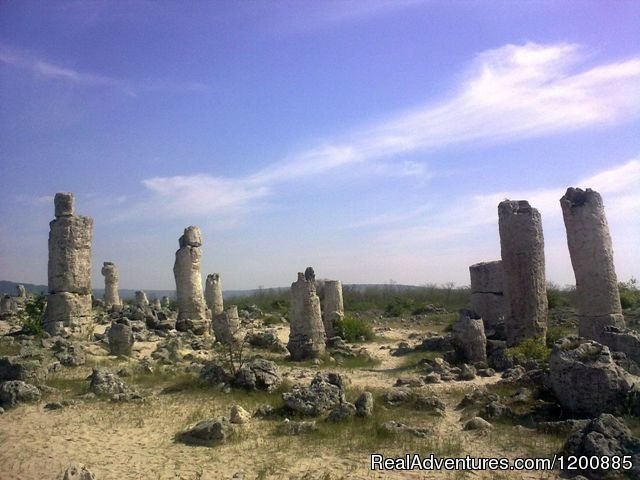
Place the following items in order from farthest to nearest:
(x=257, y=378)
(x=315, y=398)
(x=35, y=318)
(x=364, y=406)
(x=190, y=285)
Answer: (x=190, y=285)
(x=35, y=318)
(x=257, y=378)
(x=315, y=398)
(x=364, y=406)

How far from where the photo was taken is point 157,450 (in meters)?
6.79

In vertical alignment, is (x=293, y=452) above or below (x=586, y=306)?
below

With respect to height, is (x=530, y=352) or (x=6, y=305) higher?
(x=6, y=305)

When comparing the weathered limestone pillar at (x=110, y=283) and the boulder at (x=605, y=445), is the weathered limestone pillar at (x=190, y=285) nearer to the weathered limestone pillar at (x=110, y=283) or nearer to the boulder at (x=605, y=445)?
the weathered limestone pillar at (x=110, y=283)

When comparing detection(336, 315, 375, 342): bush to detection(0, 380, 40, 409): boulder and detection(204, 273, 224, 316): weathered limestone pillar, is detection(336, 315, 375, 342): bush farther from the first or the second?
detection(0, 380, 40, 409): boulder

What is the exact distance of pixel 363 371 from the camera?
1291 centimetres

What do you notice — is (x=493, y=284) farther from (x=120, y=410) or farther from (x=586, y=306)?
(x=120, y=410)

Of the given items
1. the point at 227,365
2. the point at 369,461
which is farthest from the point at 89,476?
the point at 227,365

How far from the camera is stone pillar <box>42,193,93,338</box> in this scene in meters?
15.8

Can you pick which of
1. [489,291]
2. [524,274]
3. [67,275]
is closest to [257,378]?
[524,274]

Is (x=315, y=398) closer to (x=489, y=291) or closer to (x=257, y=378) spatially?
(x=257, y=378)

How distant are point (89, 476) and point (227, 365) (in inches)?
205

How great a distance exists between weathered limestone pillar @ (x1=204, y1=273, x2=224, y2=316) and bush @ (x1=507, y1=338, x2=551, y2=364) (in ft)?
44.9

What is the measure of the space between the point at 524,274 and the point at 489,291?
181 inches
